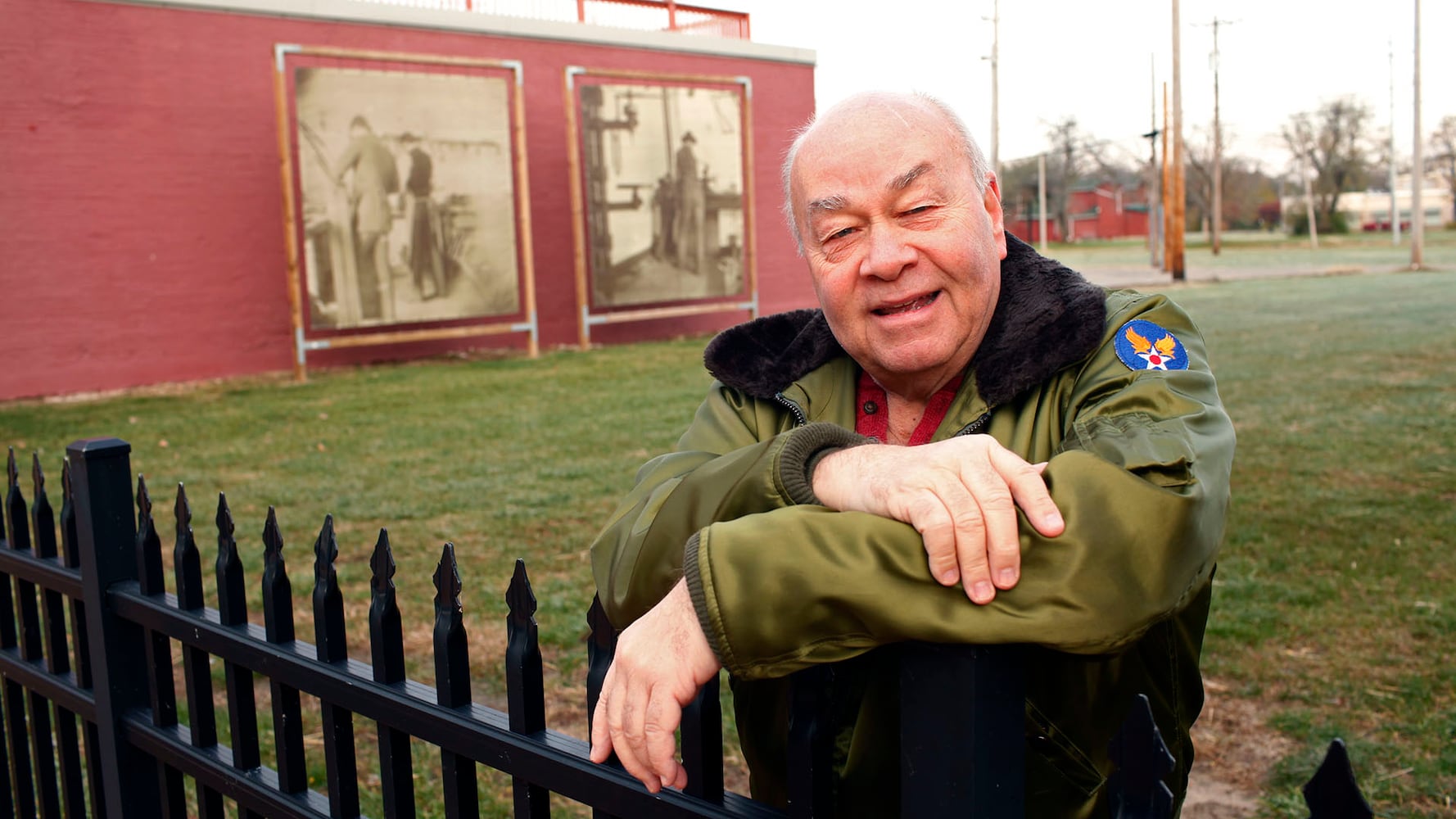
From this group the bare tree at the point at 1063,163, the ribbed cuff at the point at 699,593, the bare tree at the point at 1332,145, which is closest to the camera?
the ribbed cuff at the point at 699,593

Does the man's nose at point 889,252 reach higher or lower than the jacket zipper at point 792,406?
higher

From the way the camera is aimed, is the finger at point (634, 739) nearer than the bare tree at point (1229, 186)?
Yes

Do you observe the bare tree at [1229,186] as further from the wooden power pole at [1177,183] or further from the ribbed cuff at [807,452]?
the ribbed cuff at [807,452]

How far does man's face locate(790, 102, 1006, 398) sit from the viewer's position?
182 centimetres

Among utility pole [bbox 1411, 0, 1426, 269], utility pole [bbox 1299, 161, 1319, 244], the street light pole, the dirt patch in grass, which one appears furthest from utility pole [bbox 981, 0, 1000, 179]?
the dirt patch in grass

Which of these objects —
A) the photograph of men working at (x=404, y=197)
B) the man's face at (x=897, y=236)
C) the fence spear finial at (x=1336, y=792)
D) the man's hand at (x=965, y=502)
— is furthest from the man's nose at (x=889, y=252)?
the photograph of men working at (x=404, y=197)

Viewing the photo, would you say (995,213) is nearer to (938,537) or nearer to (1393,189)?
(938,537)

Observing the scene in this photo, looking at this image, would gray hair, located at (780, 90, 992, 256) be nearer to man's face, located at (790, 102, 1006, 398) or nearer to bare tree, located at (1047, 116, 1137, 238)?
man's face, located at (790, 102, 1006, 398)

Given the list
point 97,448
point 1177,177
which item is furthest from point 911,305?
point 1177,177

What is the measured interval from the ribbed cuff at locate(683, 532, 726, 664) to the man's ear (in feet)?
3.12

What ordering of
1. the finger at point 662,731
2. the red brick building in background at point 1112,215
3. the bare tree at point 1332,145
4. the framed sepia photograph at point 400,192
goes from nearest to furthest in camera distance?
the finger at point 662,731 < the framed sepia photograph at point 400,192 < the bare tree at point 1332,145 < the red brick building in background at point 1112,215

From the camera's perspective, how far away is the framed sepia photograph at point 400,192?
14094mm

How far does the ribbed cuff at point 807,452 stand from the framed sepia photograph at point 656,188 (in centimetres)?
1539

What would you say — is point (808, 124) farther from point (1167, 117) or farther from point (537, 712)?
point (1167, 117)
